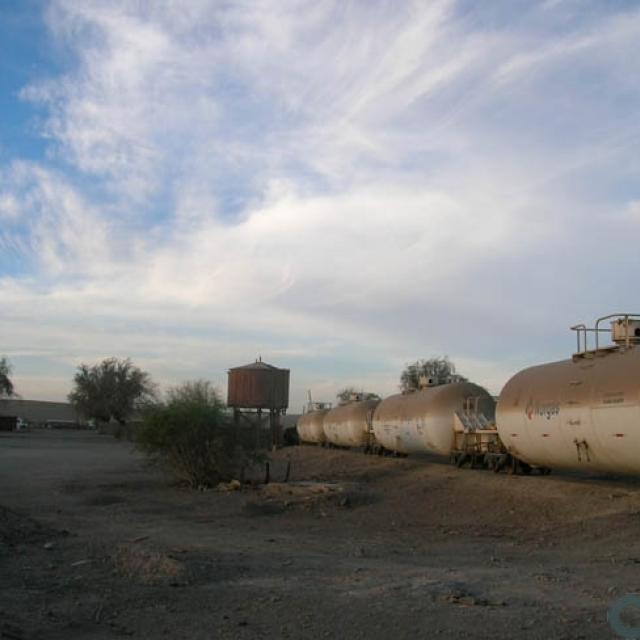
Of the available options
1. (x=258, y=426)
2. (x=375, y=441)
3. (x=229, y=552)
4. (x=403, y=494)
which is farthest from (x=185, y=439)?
(x=375, y=441)

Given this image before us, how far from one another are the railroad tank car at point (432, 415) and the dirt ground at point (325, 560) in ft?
13.5

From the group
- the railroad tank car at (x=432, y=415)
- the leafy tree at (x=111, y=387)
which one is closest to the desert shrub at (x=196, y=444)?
the railroad tank car at (x=432, y=415)

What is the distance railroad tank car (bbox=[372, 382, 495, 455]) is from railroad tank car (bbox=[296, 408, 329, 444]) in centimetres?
1804

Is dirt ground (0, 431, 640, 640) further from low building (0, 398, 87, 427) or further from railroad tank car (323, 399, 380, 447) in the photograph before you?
low building (0, 398, 87, 427)

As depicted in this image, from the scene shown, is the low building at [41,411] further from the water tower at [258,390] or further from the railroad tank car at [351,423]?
the railroad tank car at [351,423]

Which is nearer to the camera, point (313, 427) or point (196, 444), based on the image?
point (196, 444)

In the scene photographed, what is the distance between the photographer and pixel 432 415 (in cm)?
2683

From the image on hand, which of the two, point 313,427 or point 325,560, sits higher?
point 313,427

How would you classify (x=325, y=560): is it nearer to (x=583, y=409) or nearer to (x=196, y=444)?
(x=583, y=409)

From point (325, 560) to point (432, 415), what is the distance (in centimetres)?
1633

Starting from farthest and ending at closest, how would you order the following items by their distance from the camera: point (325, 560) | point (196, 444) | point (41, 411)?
point (41, 411)
point (196, 444)
point (325, 560)

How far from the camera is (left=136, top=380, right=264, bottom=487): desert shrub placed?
2292cm

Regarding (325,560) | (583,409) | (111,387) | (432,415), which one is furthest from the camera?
(111,387)

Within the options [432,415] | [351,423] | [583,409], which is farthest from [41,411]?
[583,409]
